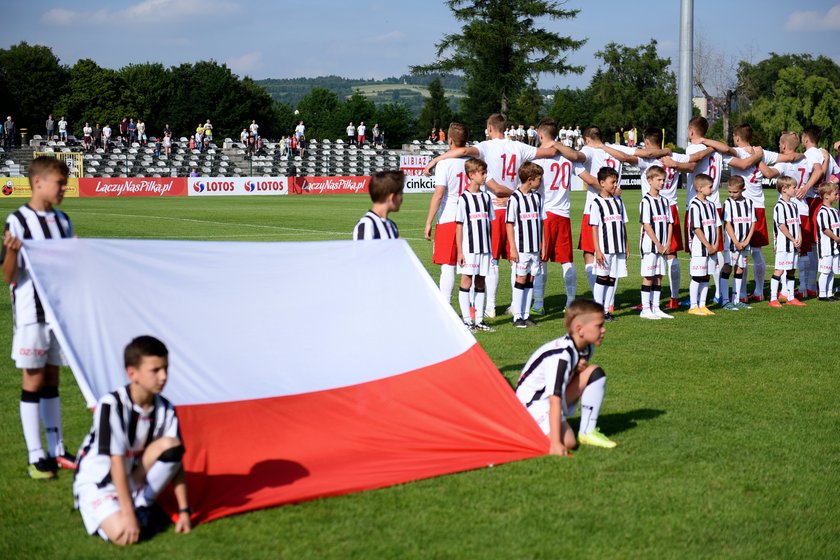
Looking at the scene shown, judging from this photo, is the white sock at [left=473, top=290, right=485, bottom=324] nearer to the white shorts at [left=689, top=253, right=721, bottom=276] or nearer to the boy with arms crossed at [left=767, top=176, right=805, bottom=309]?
the white shorts at [left=689, top=253, right=721, bottom=276]

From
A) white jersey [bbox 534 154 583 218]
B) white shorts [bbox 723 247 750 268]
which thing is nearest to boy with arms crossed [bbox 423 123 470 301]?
white jersey [bbox 534 154 583 218]

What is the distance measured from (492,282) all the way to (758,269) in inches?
181

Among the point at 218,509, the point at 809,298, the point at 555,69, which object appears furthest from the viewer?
the point at 555,69

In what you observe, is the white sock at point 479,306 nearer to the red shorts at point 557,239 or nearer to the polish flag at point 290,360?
the red shorts at point 557,239

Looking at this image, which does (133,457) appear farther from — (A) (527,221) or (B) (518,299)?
(A) (527,221)

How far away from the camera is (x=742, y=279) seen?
1368 centimetres

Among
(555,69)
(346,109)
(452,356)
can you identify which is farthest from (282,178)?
(346,109)

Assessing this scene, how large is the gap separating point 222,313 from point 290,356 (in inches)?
21.0

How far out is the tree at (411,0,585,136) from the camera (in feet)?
232

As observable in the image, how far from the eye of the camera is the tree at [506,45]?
70750mm

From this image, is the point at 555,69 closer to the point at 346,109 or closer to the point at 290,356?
the point at 346,109

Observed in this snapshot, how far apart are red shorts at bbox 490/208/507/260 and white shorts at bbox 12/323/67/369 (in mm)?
6824

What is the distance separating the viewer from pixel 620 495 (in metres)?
5.75

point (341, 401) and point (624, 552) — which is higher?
point (341, 401)
